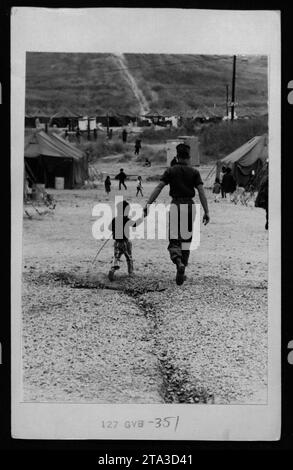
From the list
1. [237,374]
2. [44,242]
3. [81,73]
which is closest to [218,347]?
[237,374]

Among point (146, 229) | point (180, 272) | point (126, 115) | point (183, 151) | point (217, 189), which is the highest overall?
point (126, 115)

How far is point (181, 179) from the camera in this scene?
2.40 m

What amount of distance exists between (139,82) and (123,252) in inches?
20.0

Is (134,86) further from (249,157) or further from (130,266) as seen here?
(130,266)

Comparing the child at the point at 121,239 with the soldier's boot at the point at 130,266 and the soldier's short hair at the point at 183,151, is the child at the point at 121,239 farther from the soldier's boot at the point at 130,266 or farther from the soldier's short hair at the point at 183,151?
the soldier's short hair at the point at 183,151

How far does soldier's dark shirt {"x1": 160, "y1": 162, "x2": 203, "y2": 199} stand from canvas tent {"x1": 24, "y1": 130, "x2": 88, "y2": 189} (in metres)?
0.25

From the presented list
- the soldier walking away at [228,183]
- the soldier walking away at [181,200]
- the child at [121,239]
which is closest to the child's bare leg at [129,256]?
the child at [121,239]

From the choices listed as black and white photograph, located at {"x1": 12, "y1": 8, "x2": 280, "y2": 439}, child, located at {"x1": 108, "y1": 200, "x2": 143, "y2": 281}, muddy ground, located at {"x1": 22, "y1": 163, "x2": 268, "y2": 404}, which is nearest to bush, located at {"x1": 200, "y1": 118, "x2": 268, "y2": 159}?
black and white photograph, located at {"x1": 12, "y1": 8, "x2": 280, "y2": 439}

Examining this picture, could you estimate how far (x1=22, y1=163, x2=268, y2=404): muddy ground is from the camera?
235 centimetres

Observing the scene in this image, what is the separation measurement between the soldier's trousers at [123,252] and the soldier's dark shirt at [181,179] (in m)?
0.21

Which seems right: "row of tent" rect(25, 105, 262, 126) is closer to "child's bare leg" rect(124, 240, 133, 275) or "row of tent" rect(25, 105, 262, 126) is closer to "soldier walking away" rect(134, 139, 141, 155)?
"soldier walking away" rect(134, 139, 141, 155)

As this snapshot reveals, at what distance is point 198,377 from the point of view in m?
2.35

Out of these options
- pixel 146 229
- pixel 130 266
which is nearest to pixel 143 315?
pixel 130 266
